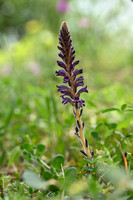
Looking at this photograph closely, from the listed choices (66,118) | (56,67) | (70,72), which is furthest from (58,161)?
(56,67)

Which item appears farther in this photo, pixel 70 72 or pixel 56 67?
pixel 56 67

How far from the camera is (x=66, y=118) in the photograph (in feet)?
5.80

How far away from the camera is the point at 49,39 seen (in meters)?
3.01

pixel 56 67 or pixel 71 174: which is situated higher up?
pixel 56 67

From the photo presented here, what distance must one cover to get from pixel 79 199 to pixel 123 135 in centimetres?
51

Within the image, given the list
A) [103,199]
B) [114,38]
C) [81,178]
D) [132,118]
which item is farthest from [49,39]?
[114,38]

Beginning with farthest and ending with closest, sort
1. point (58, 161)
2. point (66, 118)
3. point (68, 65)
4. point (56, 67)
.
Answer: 1. point (56, 67)
2. point (66, 118)
3. point (58, 161)
4. point (68, 65)

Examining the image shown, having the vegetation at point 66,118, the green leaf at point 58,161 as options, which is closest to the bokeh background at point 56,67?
the vegetation at point 66,118

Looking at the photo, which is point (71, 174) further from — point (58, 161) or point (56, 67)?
point (56, 67)

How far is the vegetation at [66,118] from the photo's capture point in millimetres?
954

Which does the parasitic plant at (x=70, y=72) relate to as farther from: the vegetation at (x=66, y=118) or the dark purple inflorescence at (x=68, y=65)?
the vegetation at (x=66, y=118)

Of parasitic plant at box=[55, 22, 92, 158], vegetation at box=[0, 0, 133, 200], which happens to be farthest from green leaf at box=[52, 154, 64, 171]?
parasitic plant at box=[55, 22, 92, 158]

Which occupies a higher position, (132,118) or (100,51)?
(100,51)

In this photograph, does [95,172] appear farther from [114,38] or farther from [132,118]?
[114,38]
